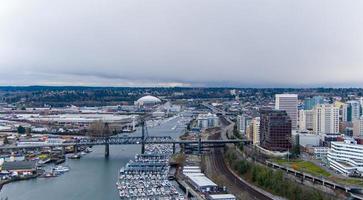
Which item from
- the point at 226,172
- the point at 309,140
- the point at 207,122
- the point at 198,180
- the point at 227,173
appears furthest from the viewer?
the point at 207,122

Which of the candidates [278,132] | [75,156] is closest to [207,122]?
[278,132]

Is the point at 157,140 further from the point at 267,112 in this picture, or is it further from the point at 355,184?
the point at 355,184

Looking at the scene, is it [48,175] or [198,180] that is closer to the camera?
[198,180]

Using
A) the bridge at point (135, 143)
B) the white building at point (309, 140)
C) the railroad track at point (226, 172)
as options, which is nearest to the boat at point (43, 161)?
the bridge at point (135, 143)

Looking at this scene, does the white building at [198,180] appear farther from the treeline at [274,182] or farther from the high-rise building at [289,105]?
the high-rise building at [289,105]

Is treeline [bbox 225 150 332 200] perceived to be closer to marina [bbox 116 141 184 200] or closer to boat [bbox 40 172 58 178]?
marina [bbox 116 141 184 200]

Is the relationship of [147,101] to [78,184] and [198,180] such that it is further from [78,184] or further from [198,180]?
[198,180]

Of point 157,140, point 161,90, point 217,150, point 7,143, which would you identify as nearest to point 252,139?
point 217,150
